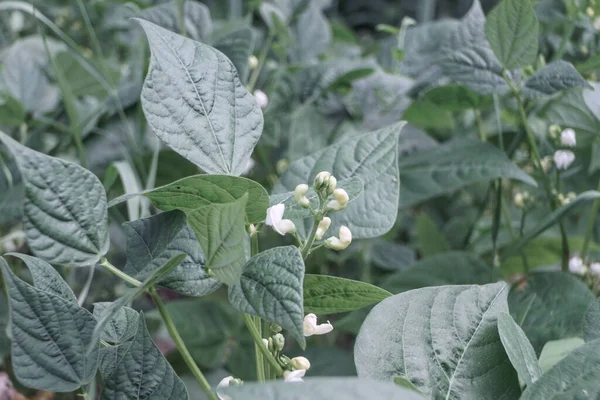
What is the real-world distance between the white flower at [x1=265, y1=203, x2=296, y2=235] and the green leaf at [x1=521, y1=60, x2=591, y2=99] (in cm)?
33

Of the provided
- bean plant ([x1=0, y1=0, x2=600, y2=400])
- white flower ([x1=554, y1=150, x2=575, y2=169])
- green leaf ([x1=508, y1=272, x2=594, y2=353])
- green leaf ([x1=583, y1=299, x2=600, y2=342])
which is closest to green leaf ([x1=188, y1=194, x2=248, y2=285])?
bean plant ([x1=0, y1=0, x2=600, y2=400])

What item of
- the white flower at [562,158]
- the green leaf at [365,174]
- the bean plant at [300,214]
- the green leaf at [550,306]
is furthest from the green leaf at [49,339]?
the white flower at [562,158]

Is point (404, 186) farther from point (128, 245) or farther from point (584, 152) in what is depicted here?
point (128, 245)

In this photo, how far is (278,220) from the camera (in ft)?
1.36

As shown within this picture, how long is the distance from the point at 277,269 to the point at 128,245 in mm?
105

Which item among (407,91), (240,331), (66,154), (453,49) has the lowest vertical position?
(240,331)

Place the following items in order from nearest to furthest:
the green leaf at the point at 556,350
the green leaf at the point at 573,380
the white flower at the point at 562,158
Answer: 1. the green leaf at the point at 573,380
2. the green leaf at the point at 556,350
3. the white flower at the point at 562,158

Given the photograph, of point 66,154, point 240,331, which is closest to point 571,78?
point 240,331

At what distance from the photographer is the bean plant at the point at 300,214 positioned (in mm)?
371

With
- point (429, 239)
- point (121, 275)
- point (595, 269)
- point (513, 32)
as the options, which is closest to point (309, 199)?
point (121, 275)

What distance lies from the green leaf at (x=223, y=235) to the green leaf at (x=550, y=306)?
34 cm

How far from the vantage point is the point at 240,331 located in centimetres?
92

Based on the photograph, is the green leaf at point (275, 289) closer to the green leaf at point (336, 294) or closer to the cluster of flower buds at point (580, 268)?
the green leaf at point (336, 294)

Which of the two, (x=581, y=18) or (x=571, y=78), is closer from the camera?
(x=571, y=78)
